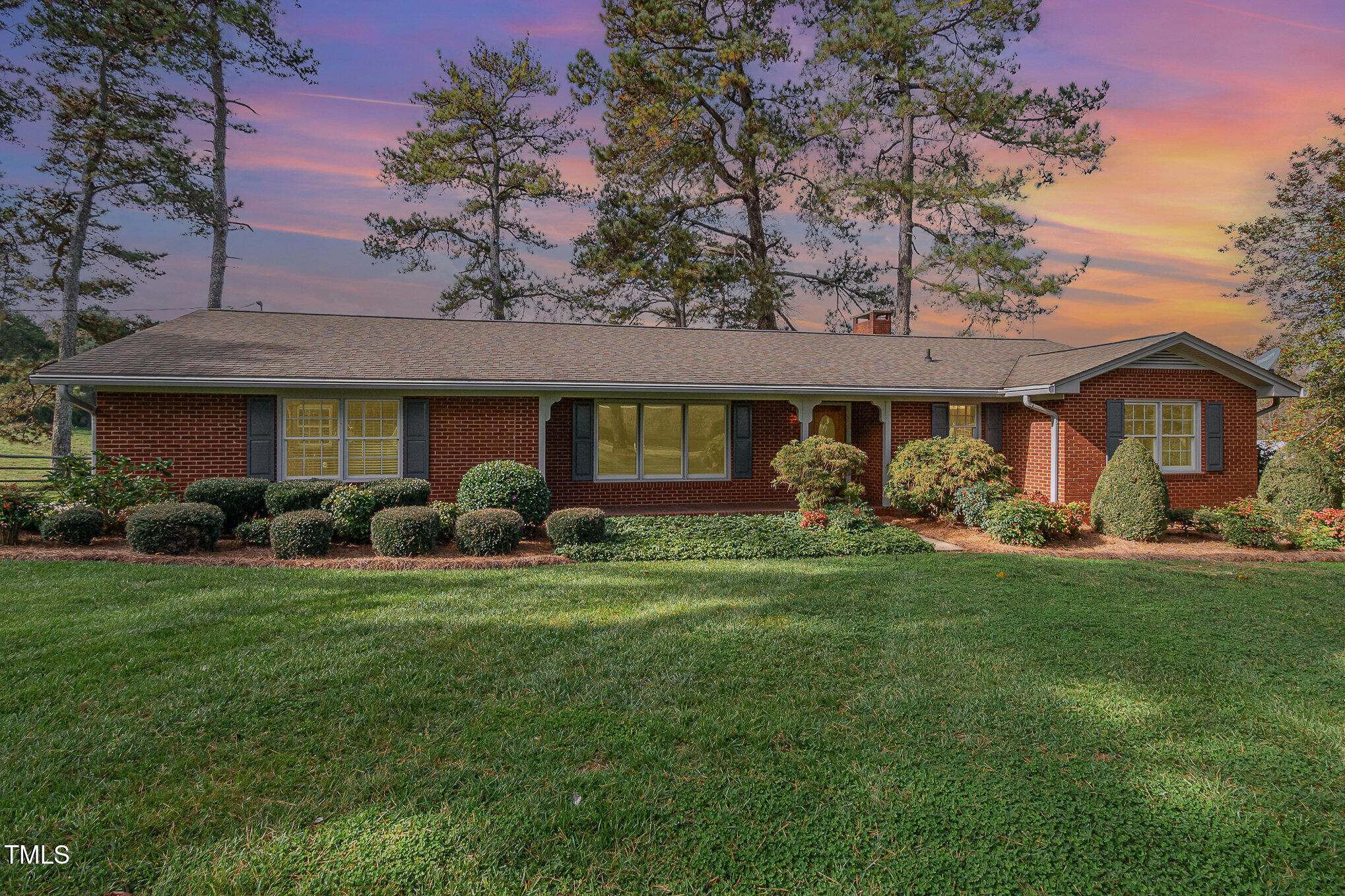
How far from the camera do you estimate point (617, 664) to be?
454 centimetres

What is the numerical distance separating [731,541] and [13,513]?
973cm

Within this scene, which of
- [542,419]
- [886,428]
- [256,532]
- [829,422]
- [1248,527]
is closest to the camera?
[256,532]

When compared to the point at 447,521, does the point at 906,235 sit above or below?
above

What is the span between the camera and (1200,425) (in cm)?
1263

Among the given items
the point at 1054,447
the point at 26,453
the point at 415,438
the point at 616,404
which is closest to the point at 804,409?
the point at 616,404

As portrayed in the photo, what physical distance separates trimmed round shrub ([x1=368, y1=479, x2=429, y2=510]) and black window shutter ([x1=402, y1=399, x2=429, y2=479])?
105 centimetres

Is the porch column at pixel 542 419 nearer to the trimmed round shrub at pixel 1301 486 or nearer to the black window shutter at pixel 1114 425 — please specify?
the black window shutter at pixel 1114 425

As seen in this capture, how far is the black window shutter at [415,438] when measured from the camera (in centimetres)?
1107

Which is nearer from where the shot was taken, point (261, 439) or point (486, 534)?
point (486, 534)

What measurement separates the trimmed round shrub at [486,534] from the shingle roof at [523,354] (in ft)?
10.6

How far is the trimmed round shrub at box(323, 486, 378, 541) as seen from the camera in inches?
351

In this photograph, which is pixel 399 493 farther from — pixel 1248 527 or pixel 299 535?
pixel 1248 527

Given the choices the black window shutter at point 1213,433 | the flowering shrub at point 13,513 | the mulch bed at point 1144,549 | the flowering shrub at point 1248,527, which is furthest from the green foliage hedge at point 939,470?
the flowering shrub at point 13,513

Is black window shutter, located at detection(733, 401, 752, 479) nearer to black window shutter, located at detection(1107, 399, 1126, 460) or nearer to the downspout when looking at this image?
the downspout
